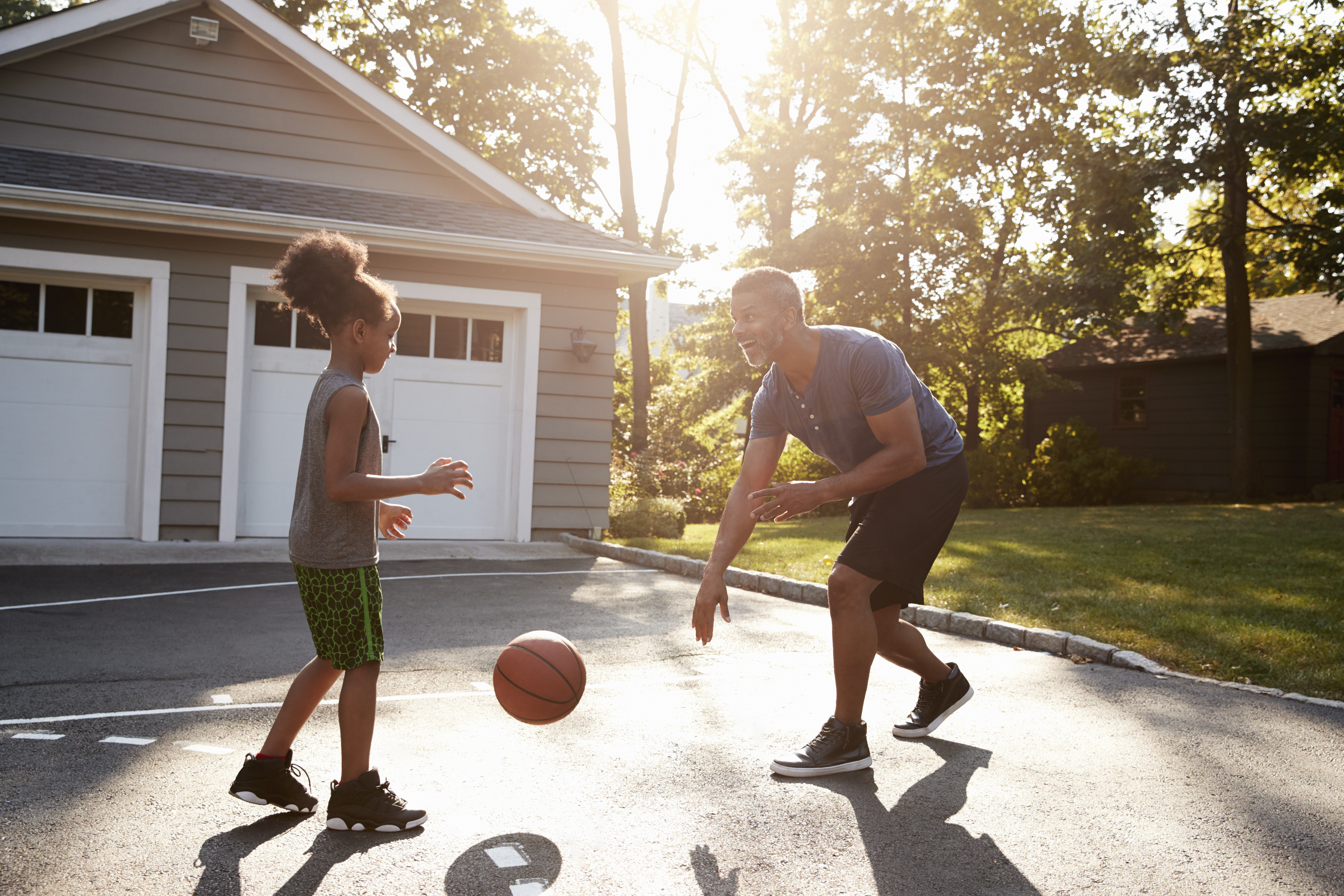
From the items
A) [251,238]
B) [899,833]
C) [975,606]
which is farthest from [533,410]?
[899,833]

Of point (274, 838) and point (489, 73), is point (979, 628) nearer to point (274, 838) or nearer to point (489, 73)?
point (274, 838)

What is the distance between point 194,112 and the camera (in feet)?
38.4

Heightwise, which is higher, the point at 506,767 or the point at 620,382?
the point at 620,382

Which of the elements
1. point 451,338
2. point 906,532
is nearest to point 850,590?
point 906,532

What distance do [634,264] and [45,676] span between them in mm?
8178

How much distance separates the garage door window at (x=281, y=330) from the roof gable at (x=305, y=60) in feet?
7.14

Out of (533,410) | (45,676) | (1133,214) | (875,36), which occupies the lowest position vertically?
(45,676)

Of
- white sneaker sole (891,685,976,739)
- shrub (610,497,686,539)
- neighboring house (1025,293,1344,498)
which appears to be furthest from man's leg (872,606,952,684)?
neighboring house (1025,293,1344,498)

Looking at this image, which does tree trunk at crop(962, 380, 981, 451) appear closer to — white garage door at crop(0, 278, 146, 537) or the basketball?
white garage door at crop(0, 278, 146, 537)

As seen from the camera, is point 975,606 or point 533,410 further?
point 533,410

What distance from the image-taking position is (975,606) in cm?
745

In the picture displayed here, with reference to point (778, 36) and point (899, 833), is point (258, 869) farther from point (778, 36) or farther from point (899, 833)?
point (778, 36)

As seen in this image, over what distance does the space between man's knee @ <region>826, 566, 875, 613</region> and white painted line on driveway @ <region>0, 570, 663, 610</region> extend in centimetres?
407

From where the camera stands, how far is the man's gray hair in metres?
3.83
